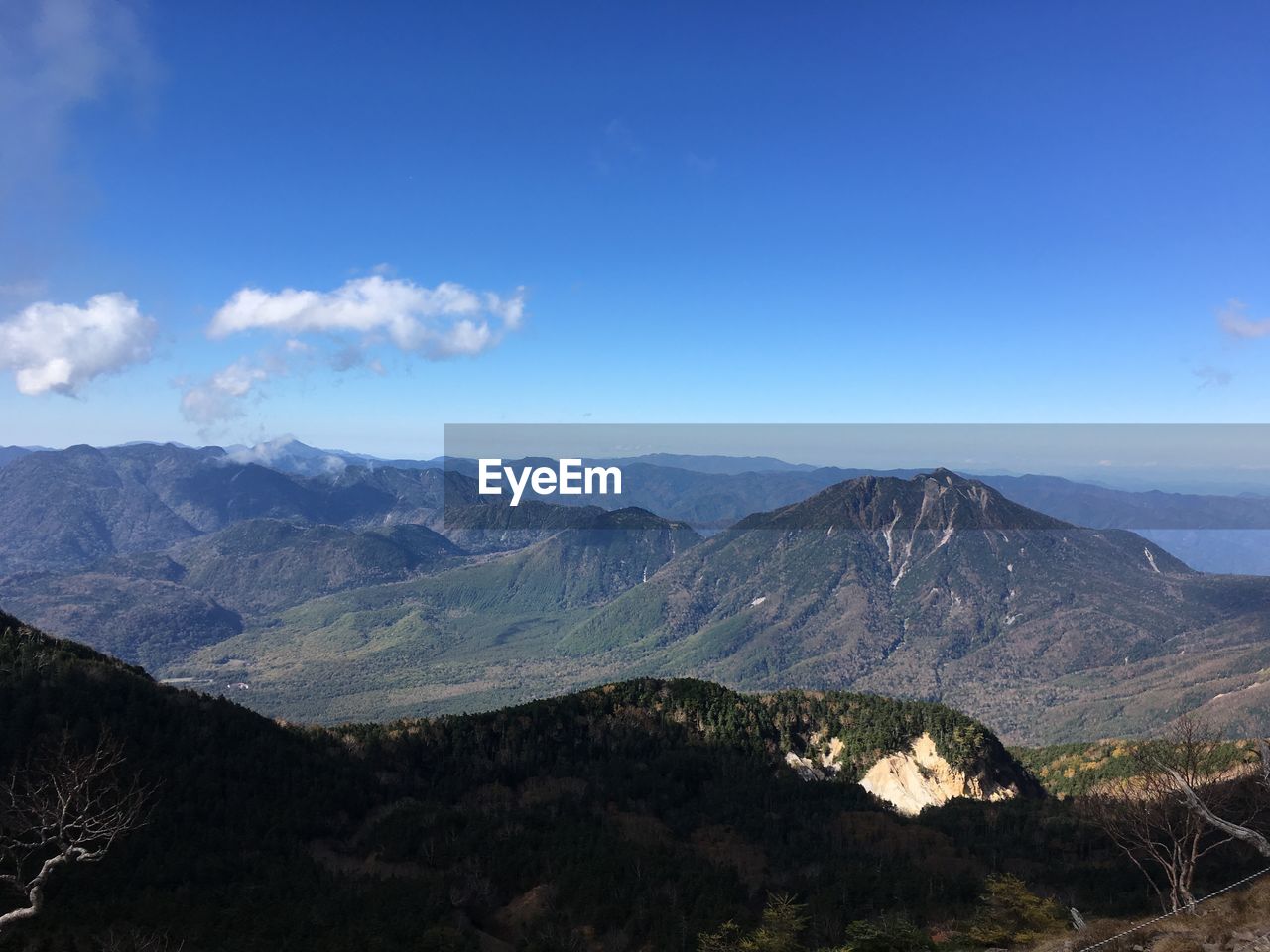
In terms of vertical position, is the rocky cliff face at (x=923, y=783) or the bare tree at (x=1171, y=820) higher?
the bare tree at (x=1171, y=820)

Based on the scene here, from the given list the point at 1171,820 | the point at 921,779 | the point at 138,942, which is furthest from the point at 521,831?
the point at 921,779

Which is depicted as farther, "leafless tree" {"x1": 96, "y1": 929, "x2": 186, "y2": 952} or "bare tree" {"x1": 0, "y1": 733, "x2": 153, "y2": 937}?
"leafless tree" {"x1": 96, "y1": 929, "x2": 186, "y2": 952}

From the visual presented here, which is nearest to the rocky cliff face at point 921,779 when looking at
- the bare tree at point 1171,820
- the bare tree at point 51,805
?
the bare tree at point 1171,820

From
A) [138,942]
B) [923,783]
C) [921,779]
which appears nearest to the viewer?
[138,942]

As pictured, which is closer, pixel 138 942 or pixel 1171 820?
pixel 138 942

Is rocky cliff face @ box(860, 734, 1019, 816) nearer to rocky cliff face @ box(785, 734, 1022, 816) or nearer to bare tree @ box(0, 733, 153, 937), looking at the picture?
rocky cliff face @ box(785, 734, 1022, 816)

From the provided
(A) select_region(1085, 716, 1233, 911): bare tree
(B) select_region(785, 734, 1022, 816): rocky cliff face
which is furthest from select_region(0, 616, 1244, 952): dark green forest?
(A) select_region(1085, 716, 1233, 911): bare tree

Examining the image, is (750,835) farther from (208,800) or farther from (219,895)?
(208,800)

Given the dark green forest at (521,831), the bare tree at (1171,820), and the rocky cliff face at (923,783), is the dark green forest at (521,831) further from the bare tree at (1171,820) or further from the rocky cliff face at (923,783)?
the bare tree at (1171,820)

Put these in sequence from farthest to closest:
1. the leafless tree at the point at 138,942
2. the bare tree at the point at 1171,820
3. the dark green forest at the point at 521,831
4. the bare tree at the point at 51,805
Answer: the dark green forest at the point at 521,831, the leafless tree at the point at 138,942, the bare tree at the point at 51,805, the bare tree at the point at 1171,820

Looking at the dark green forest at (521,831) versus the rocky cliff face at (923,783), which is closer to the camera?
the dark green forest at (521,831)

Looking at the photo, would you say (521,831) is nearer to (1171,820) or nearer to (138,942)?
(138,942)

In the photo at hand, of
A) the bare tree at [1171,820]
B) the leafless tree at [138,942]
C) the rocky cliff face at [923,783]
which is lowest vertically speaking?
the rocky cliff face at [923,783]
